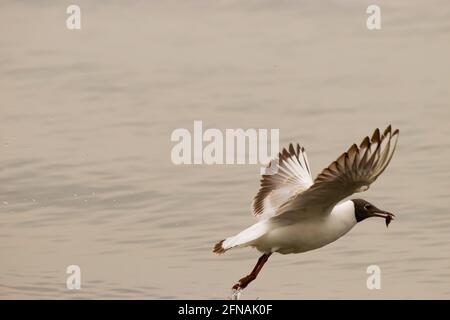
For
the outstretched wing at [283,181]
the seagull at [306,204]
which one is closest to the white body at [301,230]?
the seagull at [306,204]

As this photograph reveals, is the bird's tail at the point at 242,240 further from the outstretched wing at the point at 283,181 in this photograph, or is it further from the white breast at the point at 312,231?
the outstretched wing at the point at 283,181

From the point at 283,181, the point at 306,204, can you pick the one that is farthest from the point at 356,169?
the point at 283,181

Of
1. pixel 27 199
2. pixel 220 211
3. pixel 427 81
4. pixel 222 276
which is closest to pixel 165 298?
pixel 222 276

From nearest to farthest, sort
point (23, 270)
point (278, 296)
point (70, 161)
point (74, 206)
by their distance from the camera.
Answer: point (278, 296) → point (23, 270) → point (74, 206) → point (70, 161)

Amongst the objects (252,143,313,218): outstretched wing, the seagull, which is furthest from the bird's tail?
(252,143,313,218): outstretched wing

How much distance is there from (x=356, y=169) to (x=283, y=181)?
1.36 m

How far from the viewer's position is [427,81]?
12.6 metres

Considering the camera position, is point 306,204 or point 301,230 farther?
point 301,230

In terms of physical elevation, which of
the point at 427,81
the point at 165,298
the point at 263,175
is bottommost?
the point at 165,298

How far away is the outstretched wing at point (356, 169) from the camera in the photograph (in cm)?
672

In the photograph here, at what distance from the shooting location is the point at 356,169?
22.4 feet

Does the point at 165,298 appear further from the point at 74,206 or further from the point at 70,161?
the point at 70,161

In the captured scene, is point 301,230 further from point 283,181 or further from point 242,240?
point 283,181

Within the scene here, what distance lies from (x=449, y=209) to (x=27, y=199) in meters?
2.89
